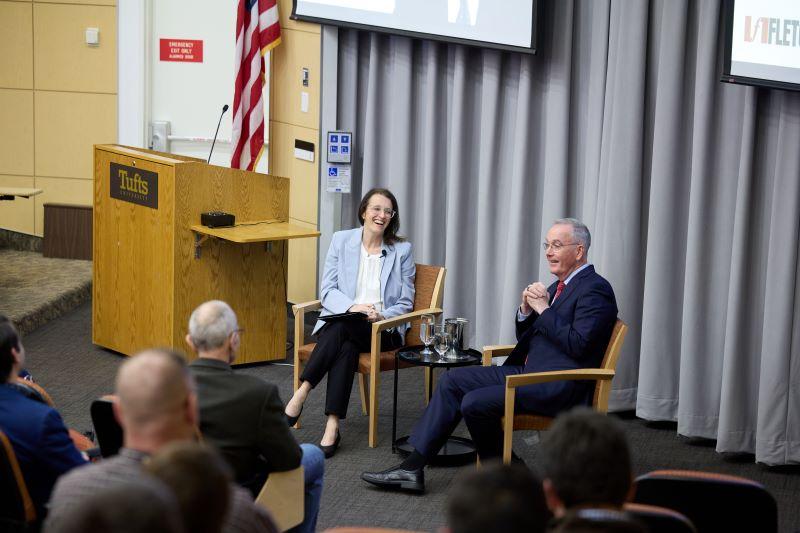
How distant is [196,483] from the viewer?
71.9 inches

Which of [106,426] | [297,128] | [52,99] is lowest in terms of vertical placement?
[106,426]

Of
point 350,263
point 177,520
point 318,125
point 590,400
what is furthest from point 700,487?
point 318,125

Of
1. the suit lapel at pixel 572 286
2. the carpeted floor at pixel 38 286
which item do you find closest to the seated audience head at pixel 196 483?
the suit lapel at pixel 572 286

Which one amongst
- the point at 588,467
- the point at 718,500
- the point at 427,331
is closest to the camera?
the point at 588,467

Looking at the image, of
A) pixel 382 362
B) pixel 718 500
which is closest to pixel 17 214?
pixel 382 362

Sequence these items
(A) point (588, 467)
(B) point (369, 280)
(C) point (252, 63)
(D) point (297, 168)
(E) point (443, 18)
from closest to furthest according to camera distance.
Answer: (A) point (588, 467), (B) point (369, 280), (E) point (443, 18), (C) point (252, 63), (D) point (297, 168)

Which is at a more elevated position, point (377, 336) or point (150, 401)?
point (150, 401)

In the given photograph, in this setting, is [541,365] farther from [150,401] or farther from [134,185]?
[134,185]

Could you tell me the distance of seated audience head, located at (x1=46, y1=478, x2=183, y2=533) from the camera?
1.54 meters

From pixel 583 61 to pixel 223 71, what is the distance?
3609mm

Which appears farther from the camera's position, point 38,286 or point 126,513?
point 38,286

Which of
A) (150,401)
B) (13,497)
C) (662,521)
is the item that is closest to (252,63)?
(13,497)

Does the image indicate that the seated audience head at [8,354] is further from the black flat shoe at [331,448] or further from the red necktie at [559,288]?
the red necktie at [559,288]

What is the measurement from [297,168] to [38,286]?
1.98 metres
